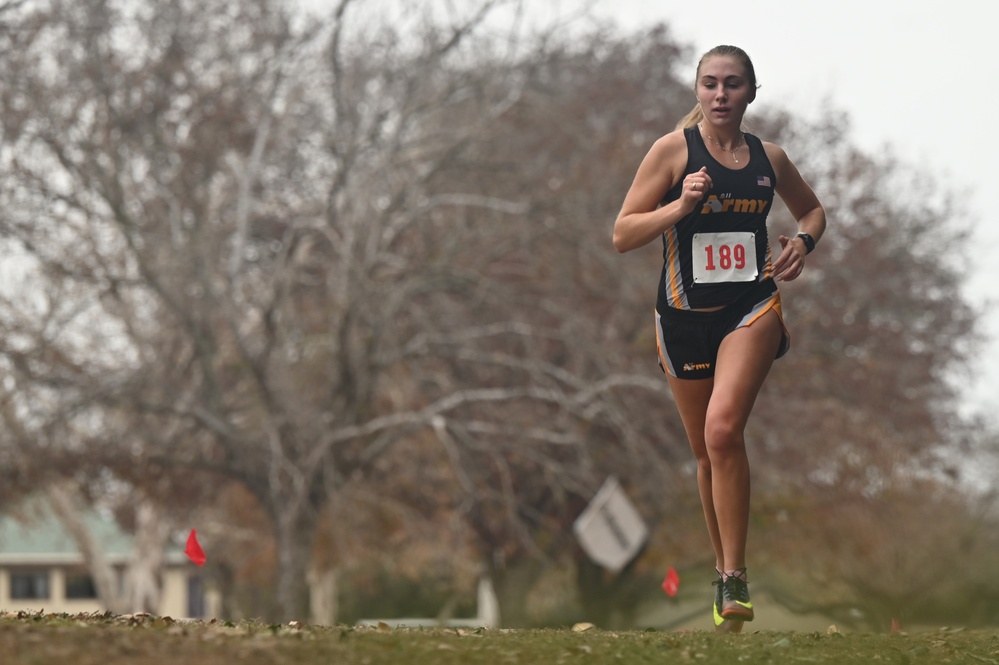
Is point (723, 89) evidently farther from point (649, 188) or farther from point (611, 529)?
point (611, 529)

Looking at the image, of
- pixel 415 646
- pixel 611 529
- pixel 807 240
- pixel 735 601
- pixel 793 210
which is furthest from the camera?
pixel 611 529

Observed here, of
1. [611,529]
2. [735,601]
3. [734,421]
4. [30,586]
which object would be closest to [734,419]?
[734,421]

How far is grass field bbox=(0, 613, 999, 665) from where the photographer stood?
570cm

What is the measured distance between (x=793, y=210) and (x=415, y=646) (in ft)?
9.99

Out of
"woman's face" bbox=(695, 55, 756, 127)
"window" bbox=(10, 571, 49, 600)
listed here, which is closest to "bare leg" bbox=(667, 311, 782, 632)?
"woman's face" bbox=(695, 55, 756, 127)

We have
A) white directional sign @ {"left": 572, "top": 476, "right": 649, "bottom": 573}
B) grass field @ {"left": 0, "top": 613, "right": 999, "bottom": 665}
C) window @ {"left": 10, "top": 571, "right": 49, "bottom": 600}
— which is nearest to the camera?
grass field @ {"left": 0, "top": 613, "right": 999, "bottom": 665}

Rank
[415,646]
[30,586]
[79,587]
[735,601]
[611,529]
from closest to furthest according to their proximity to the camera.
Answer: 1. [415,646]
2. [735,601]
3. [611,529]
4. [30,586]
5. [79,587]

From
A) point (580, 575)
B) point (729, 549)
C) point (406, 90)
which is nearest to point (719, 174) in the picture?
point (729, 549)

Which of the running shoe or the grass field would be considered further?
the running shoe

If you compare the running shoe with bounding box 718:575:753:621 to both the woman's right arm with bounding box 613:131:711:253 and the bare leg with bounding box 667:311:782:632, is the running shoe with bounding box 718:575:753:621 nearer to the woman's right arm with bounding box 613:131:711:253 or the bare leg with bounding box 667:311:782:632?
the bare leg with bounding box 667:311:782:632

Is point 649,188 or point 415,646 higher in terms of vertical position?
point 649,188

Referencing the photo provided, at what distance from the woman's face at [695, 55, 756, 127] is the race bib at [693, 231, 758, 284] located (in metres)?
0.47

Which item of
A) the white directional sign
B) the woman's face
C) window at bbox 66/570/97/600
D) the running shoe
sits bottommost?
the running shoe

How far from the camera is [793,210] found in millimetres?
8070
